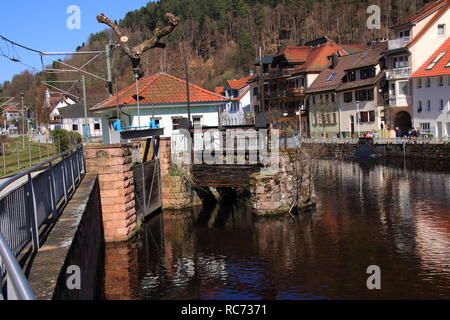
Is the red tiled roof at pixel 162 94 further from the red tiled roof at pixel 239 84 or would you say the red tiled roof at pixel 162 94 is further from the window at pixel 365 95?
the red tiled roof at pixel 239 84

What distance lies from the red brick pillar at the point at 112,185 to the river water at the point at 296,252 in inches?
30.0

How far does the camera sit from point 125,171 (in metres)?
23.2

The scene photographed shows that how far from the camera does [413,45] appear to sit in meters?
61.5

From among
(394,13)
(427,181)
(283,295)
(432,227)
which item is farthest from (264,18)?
(283,295)

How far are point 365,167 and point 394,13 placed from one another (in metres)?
67.9

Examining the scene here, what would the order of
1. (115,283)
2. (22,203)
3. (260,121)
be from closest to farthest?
(22,203) < (115,283) < (260,121)

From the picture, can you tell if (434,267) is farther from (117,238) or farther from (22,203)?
(22,203)

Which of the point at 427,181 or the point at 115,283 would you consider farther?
the point at 427,181

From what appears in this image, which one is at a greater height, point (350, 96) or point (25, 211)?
point (350, 96)

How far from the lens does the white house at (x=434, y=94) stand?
5644 cm

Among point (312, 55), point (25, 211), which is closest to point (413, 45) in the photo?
point (312, 55)

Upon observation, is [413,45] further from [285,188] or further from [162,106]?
[285,188]

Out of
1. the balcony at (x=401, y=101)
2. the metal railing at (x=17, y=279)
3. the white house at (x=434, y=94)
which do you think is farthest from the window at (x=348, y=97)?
the metal railing at (x=17, y=279)

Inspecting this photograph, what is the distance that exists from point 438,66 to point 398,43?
7204 mm
